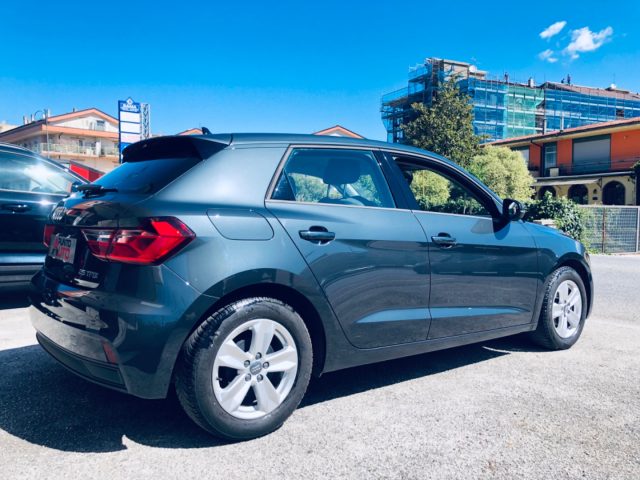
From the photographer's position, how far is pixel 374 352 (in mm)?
3076

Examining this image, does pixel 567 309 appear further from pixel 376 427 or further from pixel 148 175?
pixel 148 175

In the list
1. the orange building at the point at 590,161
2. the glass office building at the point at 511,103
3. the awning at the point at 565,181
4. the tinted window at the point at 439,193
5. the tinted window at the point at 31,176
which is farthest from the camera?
the glass office building at the point at 511,103

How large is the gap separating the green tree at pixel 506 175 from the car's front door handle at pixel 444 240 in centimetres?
2621

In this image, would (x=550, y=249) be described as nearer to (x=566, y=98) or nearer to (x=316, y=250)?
(x=316, y=250)

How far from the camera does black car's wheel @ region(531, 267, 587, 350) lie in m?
4.16

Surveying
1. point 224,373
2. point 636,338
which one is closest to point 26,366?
point 224,373

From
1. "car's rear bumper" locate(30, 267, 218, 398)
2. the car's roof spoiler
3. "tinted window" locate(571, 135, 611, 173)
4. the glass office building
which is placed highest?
the glass office building

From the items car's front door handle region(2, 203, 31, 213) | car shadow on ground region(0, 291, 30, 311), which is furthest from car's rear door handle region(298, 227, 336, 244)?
car shadow on ground region(0, 291, 30, 311)

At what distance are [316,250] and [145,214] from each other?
35.4 inches

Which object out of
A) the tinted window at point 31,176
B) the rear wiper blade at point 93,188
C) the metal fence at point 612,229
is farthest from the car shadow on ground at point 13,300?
the metal fence at point 612,229

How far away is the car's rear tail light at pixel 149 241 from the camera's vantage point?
7.84 ft

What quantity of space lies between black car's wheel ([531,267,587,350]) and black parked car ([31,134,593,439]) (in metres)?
0.71

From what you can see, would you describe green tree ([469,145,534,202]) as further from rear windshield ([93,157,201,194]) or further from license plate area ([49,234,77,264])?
license plate area ([49,234,77,264])

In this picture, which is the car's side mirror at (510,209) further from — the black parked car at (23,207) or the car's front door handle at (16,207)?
the car's front door handle at (16,207)
